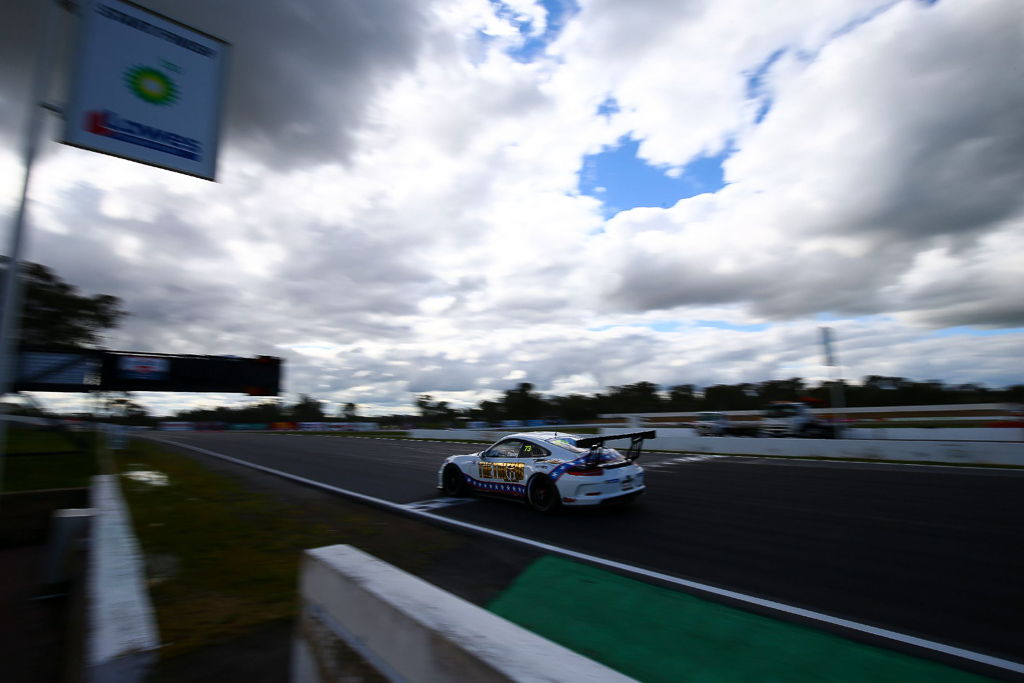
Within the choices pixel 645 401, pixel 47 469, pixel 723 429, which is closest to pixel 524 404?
pixel 645 401

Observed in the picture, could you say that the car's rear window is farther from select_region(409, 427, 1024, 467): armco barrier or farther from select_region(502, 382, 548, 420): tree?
select_region(502, 382, 548, 420): tree

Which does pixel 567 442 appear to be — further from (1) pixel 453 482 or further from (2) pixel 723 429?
(2) pixel 723 429

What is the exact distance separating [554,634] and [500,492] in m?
4.74

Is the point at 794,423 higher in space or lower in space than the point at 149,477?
higher

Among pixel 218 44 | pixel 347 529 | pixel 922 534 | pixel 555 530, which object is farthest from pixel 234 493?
pixel 922 534

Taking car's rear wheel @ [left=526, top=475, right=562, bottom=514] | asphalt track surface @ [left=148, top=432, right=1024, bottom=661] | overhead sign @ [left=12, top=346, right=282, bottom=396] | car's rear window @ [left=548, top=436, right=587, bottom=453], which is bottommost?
asphalt track surface @ [left=148, top=432, right=1024, bottom=661]

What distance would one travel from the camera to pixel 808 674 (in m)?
3.10

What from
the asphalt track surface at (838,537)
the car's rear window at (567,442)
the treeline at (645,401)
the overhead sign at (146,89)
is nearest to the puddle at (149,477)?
the asphalt track surface at (838,537)

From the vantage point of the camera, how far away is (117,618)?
2.84m

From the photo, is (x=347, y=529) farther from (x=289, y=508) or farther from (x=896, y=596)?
(x=896, y=596)

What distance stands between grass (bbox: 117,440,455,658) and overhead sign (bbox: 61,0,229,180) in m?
4.40

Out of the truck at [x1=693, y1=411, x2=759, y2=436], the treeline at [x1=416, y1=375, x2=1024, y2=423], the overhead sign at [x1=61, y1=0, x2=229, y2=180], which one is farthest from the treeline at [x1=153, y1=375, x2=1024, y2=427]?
the overhead sign at [x1=61, y1=0, x2=229, y2=180]

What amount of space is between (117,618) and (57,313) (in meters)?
31.2

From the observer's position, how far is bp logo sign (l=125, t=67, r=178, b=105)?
589cm
